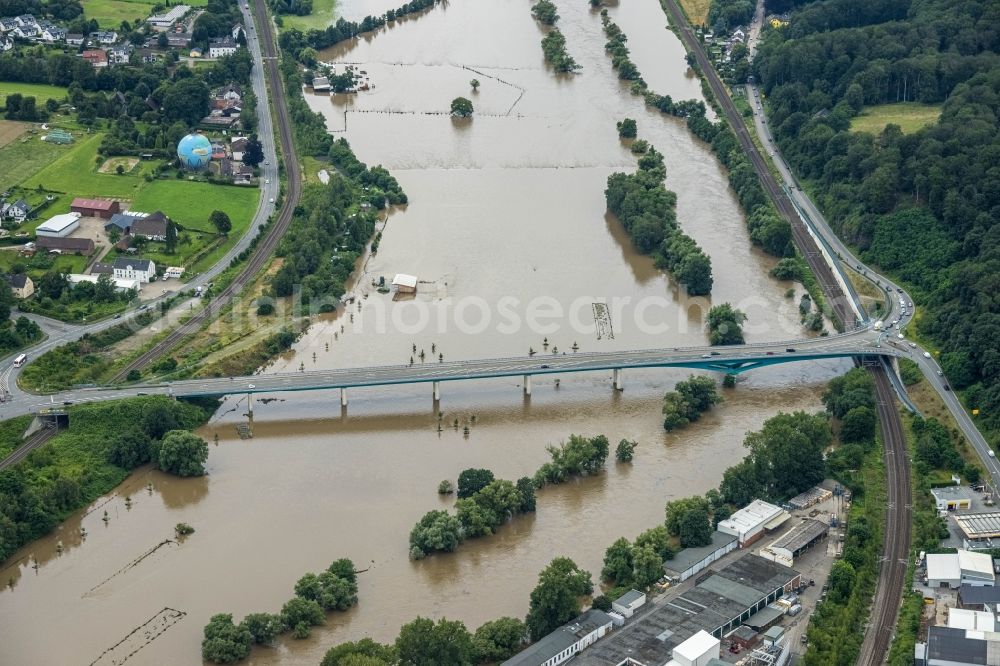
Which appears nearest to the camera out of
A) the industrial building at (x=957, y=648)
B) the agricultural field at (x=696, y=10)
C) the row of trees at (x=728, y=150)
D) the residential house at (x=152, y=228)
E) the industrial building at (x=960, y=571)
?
the industrial building at (x=957, y=648)

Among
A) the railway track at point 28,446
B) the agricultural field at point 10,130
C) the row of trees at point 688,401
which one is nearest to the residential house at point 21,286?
the railway track at point 28,446

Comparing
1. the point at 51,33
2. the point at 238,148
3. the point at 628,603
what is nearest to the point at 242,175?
the point at 238,148

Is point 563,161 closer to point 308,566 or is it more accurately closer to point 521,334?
point 521,334

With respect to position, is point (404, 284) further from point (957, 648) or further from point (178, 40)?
point (178, 40)

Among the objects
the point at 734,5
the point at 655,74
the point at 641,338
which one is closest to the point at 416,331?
the point at 641,338

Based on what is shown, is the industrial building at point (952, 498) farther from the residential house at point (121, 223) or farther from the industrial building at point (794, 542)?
the residential house at point (121, 223)
